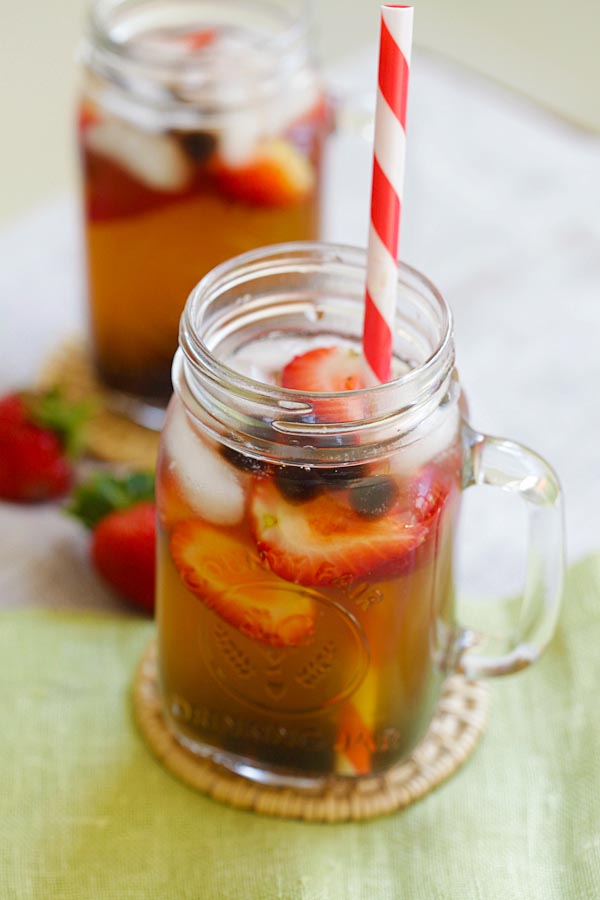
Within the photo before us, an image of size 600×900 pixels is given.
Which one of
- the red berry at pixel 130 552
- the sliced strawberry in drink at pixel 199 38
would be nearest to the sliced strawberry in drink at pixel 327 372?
the red berry at pixel 130 552

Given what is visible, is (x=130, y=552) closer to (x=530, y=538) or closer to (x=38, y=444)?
(x=38, y=444)

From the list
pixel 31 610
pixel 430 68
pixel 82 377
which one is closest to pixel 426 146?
pixel 430 68

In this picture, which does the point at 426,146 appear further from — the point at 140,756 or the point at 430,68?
the point at 140,756

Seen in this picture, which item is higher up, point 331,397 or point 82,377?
point 331,397

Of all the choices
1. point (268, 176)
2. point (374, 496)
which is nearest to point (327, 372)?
point (374, 496)

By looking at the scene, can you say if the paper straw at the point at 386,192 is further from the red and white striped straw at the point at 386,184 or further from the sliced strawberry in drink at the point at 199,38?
the sliced strawberry in drink at the point at 199,38

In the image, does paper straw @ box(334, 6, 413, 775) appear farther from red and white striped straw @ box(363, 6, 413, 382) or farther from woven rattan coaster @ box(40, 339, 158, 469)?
woven rattan coaster @ box(40, 339, 158, 469)

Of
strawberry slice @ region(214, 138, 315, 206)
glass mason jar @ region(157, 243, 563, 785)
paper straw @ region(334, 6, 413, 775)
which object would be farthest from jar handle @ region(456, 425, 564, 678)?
strawberry slice @ region(214, 138, 315, 206)

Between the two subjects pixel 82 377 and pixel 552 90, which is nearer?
pixel 82 377
